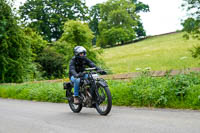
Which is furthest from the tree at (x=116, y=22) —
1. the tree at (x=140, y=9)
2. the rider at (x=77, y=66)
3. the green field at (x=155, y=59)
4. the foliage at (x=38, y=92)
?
the rider at (x=77, y=66)

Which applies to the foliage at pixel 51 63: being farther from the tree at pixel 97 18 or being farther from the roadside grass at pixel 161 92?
the tree at pixel 97 18

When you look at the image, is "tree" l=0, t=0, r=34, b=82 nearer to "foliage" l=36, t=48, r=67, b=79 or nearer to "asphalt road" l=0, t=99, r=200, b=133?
"foliage" l=36, t=48, r=67, b=79

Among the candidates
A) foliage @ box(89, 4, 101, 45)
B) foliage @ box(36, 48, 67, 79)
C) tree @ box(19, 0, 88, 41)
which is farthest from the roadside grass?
foliage @ box(89, 4, 101, 45)

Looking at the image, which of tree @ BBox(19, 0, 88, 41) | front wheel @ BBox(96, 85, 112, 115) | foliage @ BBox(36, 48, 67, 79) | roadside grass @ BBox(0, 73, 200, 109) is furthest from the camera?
A: tree @ BBox(19, 0, 88, 41)

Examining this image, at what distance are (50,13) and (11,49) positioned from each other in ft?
140

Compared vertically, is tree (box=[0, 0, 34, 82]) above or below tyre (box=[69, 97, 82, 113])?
above

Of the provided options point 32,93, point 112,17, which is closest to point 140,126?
point 32,93

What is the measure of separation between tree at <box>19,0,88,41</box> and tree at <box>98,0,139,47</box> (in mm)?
10191

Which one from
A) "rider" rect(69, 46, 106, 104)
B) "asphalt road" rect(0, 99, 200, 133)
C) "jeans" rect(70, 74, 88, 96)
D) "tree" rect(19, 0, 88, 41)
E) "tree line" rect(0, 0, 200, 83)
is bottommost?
"asphalt road" rect(0, 99, 200, 133)

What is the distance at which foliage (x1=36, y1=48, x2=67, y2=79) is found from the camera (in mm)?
29906

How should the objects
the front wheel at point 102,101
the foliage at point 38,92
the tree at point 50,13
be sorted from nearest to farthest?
the front wheel at point 102,101 → the foliage at point 38,92 → the tree at point 50,13

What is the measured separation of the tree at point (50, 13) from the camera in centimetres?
6069

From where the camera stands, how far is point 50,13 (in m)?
62.2

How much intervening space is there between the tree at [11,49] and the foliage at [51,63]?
8.06 metres
